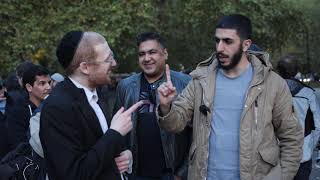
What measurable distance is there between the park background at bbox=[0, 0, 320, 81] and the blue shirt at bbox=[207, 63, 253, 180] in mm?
9235

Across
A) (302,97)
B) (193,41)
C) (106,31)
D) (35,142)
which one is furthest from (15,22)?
(35,142)

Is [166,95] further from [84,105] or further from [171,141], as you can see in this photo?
[171,141]

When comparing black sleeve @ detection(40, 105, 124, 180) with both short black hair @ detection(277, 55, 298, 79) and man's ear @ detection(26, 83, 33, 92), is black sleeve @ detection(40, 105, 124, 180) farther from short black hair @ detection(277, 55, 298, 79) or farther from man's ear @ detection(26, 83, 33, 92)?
short black hair @ detection(277, 55, 298, 79)

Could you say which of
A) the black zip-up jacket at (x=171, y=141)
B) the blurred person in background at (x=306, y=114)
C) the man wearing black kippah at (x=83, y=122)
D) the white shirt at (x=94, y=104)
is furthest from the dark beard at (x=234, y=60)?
the blurred person in background at (x=306, y=114)

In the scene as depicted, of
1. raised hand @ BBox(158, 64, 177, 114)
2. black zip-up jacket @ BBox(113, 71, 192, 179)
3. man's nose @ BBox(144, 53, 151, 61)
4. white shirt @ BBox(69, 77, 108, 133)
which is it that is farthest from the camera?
man's nose @ BBox(144, 53, 151, 61)

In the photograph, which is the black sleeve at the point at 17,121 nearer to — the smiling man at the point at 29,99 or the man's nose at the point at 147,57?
the smiling man at the point at 29,99

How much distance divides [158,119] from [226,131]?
448 millimetres

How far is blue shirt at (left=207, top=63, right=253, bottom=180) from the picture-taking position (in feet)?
11.0

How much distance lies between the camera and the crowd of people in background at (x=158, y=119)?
2.64 metres

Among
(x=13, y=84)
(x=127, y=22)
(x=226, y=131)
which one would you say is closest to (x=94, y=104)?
(x=226, y=131)

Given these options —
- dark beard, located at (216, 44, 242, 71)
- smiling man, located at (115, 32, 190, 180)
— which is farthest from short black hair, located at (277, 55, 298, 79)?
dark beard, located at (216, 44, 242, 71)

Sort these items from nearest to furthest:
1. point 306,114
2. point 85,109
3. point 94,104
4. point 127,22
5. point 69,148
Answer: point 69,148 < point 85,109 < point 94,104 < point 306,114 < point 127,22

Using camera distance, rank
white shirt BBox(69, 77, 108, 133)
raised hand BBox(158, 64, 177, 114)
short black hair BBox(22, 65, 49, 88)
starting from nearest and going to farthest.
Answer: white shirt BBox(69, 77, 108, 133), raised hand BBox(158, 64, 177, 114), short black hair BBox(22, 65, 49, 88)

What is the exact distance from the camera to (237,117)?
3354 millimetres
